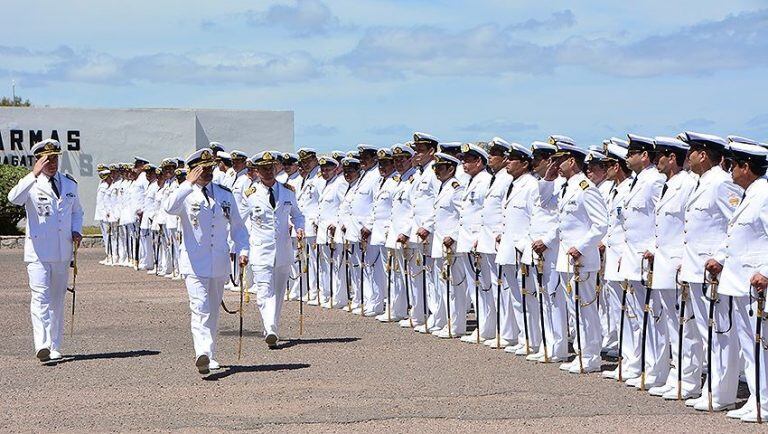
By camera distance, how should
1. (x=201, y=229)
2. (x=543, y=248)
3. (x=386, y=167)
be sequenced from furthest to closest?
(x=386, y=167), (x=543, y=248), (x=201, y=229)

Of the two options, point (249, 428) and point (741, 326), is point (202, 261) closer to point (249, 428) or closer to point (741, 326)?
point (249, 428)

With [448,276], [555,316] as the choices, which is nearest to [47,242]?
[448,276]

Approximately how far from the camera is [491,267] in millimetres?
15094

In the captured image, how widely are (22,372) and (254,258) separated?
9.74ft

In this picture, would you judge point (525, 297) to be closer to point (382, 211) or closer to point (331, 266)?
point (382, 211)

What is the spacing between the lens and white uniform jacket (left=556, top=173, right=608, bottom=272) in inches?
508

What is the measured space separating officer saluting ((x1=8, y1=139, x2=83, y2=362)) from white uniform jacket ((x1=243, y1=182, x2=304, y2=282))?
6.53 feet

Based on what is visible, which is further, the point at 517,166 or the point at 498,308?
the point at 498,308

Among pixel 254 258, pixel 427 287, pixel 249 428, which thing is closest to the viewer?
pixel 249 428

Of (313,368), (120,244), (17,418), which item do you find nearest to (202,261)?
(313,368)

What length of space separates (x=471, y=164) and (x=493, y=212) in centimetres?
82

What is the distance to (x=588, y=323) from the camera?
12945 mm

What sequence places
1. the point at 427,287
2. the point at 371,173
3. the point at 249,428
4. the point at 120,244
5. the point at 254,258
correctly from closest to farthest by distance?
1. the point at 249,428
2. the point at 254,258
3. the point at 427,287
4. the point at 371,173
5. the point at 120,244

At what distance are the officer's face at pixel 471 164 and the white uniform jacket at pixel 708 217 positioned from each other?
4.75 meters
